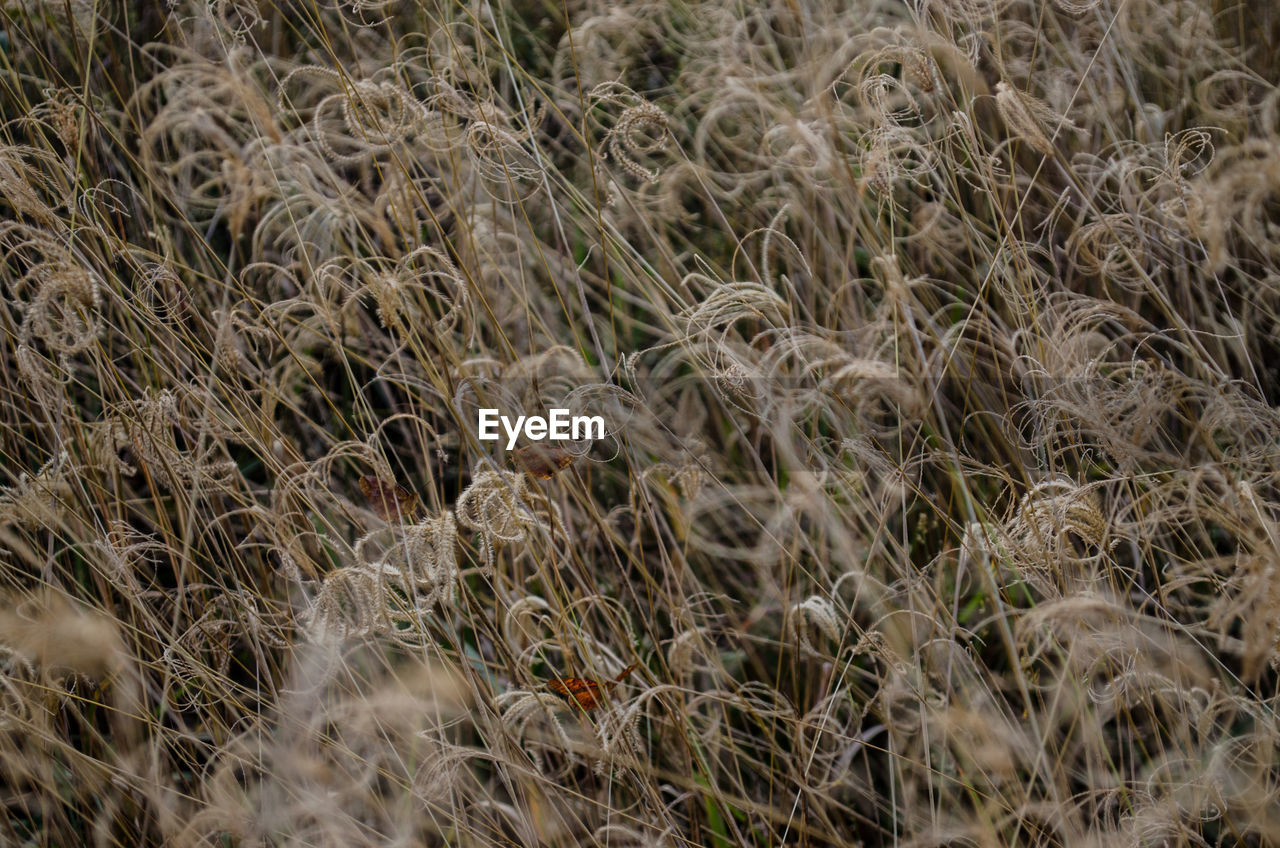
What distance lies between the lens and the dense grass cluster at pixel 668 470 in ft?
2.51

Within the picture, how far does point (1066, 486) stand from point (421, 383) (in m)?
0.68

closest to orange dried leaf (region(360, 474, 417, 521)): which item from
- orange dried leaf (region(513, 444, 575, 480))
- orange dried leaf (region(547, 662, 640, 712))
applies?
orange dried leaf (region(513, 444, 575, 480))

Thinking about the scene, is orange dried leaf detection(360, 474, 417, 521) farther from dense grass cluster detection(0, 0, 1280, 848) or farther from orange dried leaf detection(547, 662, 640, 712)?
orange dried leaf detection(547, 662, 640, 712)

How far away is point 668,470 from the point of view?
3.11 feet

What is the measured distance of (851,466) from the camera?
0.96 meters

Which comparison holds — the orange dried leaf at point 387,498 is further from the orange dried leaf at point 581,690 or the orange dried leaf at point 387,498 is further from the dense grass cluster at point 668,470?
the orange dried leaf at point 581,690

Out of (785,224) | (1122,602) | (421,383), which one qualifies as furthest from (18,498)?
(1122,602)

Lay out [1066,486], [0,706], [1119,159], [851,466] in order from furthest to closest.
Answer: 1. [1119,159]
2. [851,466]
3. [0,706]
4. [1066,486]

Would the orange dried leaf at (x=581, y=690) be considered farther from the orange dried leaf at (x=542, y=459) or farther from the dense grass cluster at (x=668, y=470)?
the orange dried leaf at (x=542, y=459)

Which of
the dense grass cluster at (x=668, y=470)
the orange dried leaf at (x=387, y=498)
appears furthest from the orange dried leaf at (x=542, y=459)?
the orange dried leaf at (x=387, y=498)

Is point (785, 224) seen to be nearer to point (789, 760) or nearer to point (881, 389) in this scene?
point (881, 389)

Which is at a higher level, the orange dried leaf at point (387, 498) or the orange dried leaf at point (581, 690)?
the orange dried leaf at point (387, 498)

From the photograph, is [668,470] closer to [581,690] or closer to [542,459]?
[542,459]

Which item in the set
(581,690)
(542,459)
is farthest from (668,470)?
(581,690)
